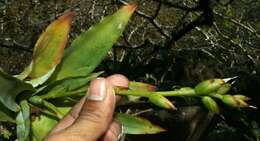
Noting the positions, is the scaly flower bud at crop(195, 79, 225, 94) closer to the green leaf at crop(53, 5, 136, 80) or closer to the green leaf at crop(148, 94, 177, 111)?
the green leaf at crop(148, 94, 177, 111)

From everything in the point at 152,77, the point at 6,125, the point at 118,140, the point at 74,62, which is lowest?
the point at 6,125

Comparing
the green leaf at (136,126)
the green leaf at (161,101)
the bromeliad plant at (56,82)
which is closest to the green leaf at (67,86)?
the bromeliad plant at (56,82)

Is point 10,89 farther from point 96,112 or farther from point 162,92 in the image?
point 162,92

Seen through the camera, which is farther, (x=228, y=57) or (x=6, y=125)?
(x=228, y=57)

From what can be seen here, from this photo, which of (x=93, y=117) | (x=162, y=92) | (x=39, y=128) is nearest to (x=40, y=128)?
(x=39, y=128)

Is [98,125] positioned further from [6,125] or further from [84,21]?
[84,21]

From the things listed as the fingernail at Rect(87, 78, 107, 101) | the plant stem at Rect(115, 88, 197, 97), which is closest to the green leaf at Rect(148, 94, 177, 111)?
the plant stem at Rect(115, 88, 197, 97)

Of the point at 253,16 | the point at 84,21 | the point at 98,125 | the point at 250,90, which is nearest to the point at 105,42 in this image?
the point at 98,125
